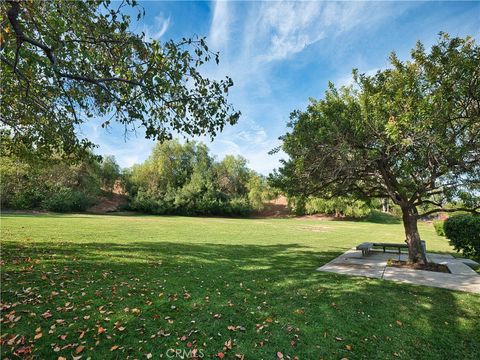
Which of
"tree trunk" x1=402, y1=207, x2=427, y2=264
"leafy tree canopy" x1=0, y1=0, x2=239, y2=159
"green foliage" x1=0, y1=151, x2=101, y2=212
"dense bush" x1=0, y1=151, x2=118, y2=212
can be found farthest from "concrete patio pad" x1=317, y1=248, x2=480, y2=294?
"dense bush" x1=0, y1=151, x2=118, y2=212

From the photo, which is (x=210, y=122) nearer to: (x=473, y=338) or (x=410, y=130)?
(x=410, y=130)

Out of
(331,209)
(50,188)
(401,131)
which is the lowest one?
(331,209)

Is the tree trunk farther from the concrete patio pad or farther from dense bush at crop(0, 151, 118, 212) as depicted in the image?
dense bush at crop(0, 151, 118, 212)

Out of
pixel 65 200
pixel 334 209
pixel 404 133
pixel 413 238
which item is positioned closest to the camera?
pixel 404 133

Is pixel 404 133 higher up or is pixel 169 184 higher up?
pixel 169 184

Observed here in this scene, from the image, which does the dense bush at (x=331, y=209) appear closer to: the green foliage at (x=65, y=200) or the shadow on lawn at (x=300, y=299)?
the green foliage at (x=65, y=200)

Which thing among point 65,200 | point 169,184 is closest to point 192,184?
point 169,184

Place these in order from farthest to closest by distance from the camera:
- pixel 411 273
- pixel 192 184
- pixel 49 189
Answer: pixel 192 184 → pixel 49 189 → pixel 411 273

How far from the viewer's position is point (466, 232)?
1041 cm

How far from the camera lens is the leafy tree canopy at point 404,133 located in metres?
5.82

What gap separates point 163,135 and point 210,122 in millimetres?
1107

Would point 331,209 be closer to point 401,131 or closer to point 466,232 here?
point 466,232

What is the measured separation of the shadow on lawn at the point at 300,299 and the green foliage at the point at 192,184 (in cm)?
3547

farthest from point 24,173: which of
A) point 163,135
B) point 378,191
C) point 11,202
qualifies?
point 378,191
